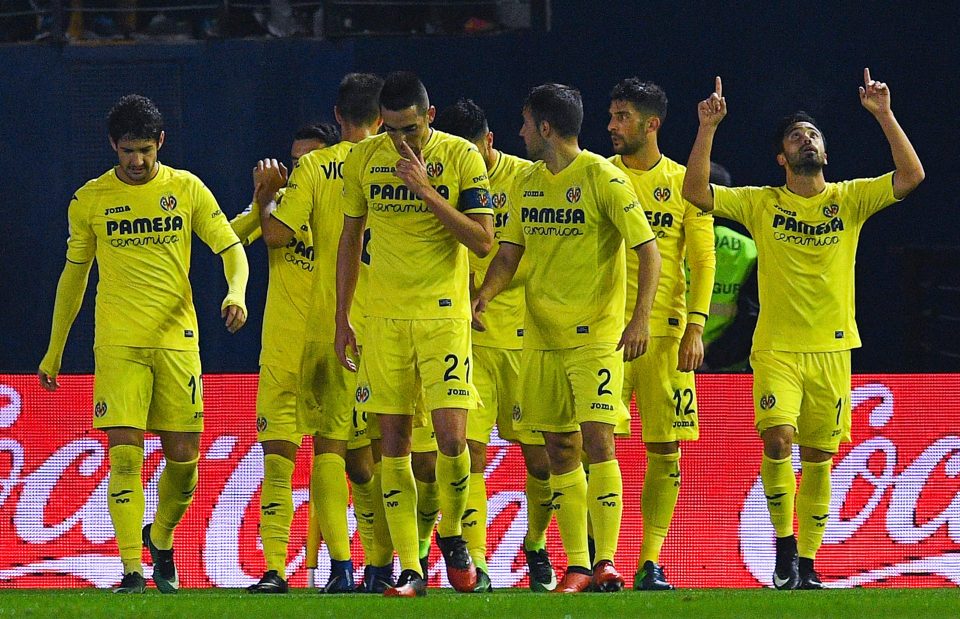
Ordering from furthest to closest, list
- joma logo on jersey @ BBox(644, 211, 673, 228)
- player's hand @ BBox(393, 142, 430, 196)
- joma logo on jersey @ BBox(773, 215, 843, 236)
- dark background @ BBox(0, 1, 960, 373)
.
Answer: dark background @ BBox(0, 1, 960, 373) < joma logo on jersey @ BBox(644, 211, 673, 228) < joma logo on jersey @ BBox(773, 215, 843, 236) < player's hand @ BBox(393, 142, 430, 196)

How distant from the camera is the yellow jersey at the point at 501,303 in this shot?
371 inches

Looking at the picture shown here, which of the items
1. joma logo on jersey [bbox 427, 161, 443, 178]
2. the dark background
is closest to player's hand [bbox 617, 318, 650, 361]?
joma logo on jersey [bbox 427, 161, 443, 178]

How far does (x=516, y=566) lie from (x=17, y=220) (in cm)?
467

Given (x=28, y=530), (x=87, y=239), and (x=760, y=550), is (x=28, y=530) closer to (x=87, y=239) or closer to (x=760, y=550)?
(x=87, y=239)

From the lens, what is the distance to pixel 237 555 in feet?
33.0

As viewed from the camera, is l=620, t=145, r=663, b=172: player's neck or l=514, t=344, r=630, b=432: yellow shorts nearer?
l=514, t=344, r=630, b=432: yellow shorts

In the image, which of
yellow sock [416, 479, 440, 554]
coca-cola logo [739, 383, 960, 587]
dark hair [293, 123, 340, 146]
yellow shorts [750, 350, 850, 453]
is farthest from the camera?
coca-cola logo [739, 383, 960, 587]

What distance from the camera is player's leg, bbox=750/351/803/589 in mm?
8867

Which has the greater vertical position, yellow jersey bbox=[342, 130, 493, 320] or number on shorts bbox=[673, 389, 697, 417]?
yellow jersey bbox=[342, 130, 493, 320]

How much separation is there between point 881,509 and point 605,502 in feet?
8.05

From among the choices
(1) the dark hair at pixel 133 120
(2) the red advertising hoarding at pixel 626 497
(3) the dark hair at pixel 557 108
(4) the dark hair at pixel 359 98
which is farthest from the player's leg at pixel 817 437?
(1) the dark hair at pixel 133 120

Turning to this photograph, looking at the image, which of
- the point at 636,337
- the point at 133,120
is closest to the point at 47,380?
the point at 133,120

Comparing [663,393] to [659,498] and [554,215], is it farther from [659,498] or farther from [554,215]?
[554,215]

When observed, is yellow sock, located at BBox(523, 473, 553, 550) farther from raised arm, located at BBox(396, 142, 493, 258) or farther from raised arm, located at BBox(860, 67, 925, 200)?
raised arm, located at BBox(860, 67, 925, 200)
